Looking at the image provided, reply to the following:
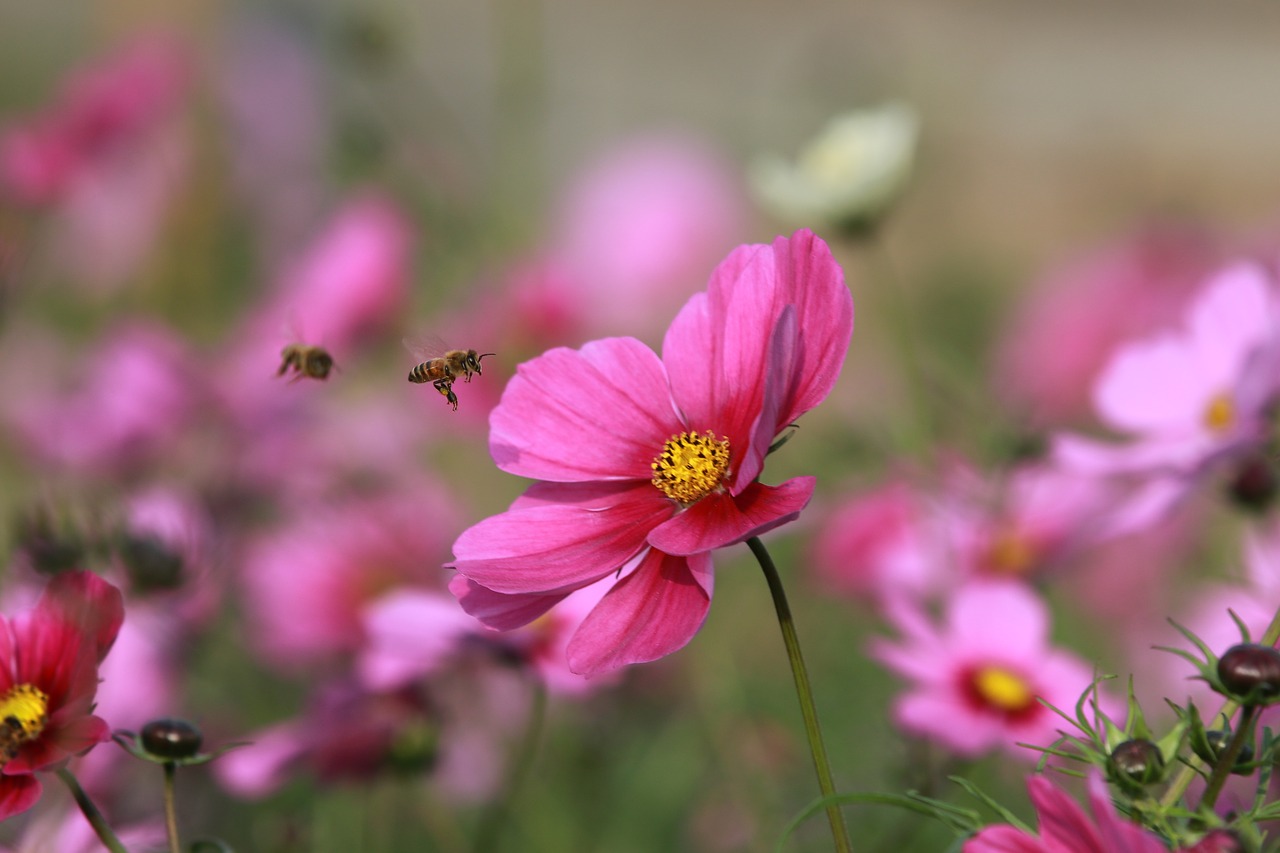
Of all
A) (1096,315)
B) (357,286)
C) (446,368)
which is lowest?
(446,368)

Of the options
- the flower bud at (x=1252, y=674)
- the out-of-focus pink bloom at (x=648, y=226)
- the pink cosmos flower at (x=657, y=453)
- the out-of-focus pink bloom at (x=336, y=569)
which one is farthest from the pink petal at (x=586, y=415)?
the out-of-focus pink bloom at (x=648, y=226)

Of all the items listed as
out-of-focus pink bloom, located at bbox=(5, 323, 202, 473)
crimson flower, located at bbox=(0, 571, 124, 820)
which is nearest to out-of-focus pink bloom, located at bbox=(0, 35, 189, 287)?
out-of-focus pink bloom, located at bbox=(5, 323, 202, 473)

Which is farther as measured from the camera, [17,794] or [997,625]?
[997,625]

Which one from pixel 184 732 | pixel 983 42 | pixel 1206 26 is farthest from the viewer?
Result: pixel 1206 26

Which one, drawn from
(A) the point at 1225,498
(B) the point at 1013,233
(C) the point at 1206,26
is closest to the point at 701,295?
(A) the point at 1225,498

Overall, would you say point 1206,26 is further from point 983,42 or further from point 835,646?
point 835,646

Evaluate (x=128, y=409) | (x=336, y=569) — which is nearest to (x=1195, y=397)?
(x=336, y=569)

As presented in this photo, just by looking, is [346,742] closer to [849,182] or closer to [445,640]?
[445,640]
